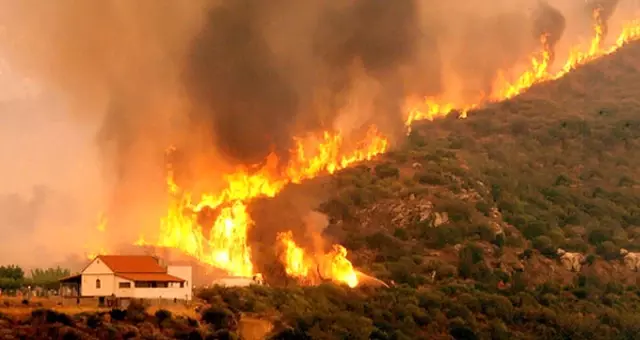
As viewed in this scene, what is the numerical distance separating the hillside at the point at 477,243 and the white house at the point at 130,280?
2.85 meters

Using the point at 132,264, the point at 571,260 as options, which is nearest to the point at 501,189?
the point at 571,260

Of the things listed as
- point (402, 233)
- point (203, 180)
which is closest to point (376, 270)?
point (402, 233)

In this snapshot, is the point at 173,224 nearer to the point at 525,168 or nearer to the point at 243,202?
the point at 243,202

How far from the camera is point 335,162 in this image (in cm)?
11262

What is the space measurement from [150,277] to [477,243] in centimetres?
4029

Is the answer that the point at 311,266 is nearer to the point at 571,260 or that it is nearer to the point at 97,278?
the point at 97,278

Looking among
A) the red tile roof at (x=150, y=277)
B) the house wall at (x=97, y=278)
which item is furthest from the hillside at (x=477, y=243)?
the house wall at (x=97, y=278)

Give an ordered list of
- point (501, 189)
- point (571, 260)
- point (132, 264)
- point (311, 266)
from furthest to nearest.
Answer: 1. point (501, 189)
2. point (571, 260)
3. point (311, 266)
4. point (132, 264)

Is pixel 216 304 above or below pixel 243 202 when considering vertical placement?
below

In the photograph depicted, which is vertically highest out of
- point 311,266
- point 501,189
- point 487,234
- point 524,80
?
point 524,80

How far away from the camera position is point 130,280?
69.8m

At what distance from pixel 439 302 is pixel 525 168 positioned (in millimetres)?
48369

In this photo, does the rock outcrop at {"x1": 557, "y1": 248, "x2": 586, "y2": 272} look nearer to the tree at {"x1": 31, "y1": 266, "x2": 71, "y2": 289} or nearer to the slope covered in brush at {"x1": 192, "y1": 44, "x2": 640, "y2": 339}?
the slope covered in brush at {"x1": 192, "y1": 44, "x2": 640, "y2": 339}

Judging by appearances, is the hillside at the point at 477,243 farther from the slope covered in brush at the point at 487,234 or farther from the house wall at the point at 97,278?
the house wall at the point at 97,278
